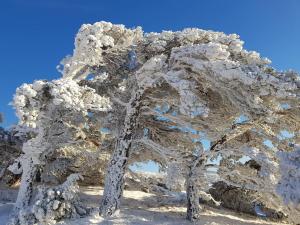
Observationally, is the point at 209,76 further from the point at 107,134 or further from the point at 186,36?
the point at 107,134

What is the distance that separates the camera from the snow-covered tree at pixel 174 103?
14648 millimetres

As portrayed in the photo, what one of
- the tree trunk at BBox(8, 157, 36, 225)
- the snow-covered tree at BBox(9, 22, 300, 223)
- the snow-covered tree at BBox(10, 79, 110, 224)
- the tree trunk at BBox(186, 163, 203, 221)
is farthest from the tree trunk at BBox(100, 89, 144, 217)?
the tree trunk at BBox(8, 157, 36, 225)

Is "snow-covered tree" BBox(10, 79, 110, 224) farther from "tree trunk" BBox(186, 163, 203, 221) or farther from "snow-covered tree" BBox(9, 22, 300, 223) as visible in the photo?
"tree trunk" BBox(186, 163, 203, 221)

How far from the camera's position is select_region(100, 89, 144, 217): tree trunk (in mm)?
16969

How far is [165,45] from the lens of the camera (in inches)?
687

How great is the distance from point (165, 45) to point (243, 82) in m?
4.73

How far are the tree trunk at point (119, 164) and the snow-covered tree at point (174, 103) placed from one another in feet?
0.14

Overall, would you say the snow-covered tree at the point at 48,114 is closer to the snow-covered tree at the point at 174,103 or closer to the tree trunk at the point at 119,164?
the snow-covered tree at the point at 174,103

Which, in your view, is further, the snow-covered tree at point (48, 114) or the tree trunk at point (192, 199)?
the tree trunk at point (192, 199)

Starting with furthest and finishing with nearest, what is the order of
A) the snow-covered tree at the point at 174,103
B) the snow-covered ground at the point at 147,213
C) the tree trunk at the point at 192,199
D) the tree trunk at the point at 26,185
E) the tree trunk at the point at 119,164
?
1. the tree trunk at the point at 26,185
2. the tree trunk at the point at 192,199
3. the tree trunk at the point at 119,164
4. the snow-covered ground at the point at 147,213
5. the snow-covered tree at the point at 174,103

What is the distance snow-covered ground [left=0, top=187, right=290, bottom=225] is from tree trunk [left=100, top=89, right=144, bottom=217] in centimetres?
58

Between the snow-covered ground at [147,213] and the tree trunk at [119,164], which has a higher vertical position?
the tree trunk at [119,164]

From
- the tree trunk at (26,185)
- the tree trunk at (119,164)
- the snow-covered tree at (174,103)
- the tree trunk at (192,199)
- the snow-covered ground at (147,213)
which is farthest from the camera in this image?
the tree trunk at (26,185)

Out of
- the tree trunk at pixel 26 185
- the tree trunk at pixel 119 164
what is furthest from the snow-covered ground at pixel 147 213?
the tree trunk at pixel 26 185
